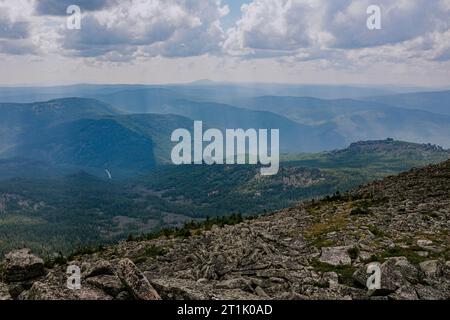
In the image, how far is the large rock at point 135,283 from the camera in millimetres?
27531

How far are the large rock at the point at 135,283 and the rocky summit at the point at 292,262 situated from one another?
0.19ft

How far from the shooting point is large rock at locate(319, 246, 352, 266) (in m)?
40.2

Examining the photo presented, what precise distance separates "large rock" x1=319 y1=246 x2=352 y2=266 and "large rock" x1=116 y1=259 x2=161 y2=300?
1808cm

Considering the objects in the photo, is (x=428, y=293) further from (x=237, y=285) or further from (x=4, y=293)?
(x=4, y=293)

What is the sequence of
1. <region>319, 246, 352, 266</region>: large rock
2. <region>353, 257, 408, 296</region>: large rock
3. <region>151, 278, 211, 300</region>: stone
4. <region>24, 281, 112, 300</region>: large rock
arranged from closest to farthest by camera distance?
1. <region>24, 281, 112, 300</region>: large rock
2. <region>151, 278, 211, 300</region>: stone
3. <region>353, 257, 408, 296</region>: large rock
4. <region>319, 246, 352, 266</region>: large rock

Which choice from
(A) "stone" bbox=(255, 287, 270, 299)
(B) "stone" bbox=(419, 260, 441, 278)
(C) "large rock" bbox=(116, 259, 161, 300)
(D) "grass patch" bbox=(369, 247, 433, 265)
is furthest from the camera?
(D) "grass patch" bbox=(369, 247, 433, 265)

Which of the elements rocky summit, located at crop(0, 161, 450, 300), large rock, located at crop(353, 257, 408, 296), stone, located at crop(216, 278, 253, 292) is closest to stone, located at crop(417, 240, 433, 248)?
rocky summit, located at crop(0, 161, 450, 300)

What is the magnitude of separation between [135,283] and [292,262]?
56.0 feet

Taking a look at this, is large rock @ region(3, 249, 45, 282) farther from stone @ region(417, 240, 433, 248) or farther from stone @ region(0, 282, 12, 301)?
stone @ region(417, 240, 433, 248)

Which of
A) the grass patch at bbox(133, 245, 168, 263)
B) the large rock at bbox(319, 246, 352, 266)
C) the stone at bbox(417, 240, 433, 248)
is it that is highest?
the stone at bbox(417, 240, 433, 248)

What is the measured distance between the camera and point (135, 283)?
28.0 m

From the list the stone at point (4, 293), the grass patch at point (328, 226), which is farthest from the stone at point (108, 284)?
the grass patch at point (328, 226)
